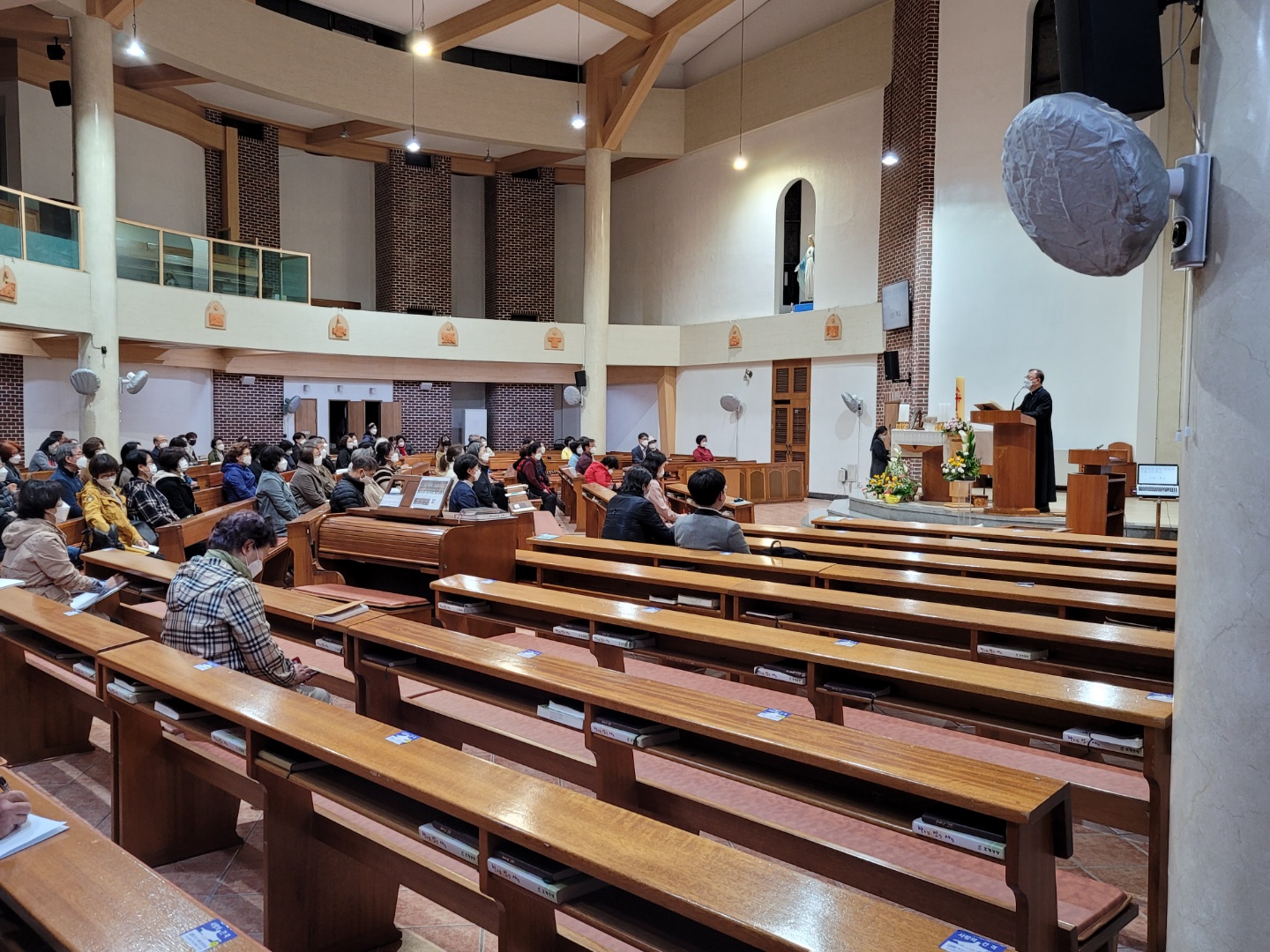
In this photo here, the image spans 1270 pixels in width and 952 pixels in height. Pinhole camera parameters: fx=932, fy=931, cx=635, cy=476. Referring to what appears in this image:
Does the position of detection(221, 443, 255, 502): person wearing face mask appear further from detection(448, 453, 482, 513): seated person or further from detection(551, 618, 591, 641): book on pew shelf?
detection(551, 618, 591, 641): book on pew shelf

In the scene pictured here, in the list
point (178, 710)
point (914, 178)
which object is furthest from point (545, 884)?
point (914, 178)

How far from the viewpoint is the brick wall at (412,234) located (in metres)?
18.6

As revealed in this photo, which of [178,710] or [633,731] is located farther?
[178,710]

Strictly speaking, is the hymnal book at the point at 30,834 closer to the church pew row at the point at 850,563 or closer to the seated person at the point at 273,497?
the church pew row at the point at 850,563

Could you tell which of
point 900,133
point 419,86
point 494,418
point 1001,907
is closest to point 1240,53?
point 1001,907

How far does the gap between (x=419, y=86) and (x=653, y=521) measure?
12.8m

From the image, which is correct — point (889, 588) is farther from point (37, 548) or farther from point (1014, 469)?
point (1014, 469)

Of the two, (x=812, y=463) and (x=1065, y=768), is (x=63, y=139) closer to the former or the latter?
(x=812, y=463)

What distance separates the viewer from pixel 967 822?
5.98 feet

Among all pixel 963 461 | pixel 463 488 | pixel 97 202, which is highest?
pixel 97 202

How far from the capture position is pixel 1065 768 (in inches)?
114

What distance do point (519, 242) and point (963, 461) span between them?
12.8 m

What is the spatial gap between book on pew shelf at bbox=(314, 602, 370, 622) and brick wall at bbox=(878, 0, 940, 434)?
436 inches

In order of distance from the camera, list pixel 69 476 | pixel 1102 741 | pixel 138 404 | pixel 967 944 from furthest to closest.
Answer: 1. pixel 138 404
2. pixel 69 476
3. pixel 1102 741
4. pixel 967 944
